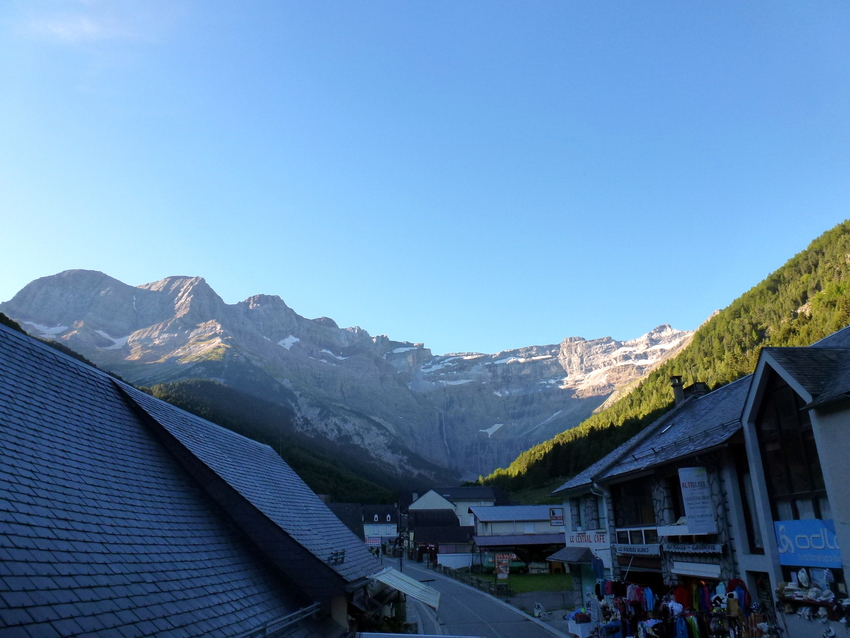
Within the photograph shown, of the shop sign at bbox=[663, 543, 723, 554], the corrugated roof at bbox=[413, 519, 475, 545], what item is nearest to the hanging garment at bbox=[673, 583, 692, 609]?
the shop sign at bbox=[663, 543, 723, 554]

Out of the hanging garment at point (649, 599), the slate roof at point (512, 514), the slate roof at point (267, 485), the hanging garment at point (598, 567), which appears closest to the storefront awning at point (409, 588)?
the slate roof at point (267, 485)

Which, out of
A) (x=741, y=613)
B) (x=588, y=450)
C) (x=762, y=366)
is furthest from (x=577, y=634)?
(x=588, y=450)

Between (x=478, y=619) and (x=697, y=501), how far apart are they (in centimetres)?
1738

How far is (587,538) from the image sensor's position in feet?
83.9

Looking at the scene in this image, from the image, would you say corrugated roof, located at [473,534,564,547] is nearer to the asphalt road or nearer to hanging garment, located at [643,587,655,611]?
the asphalt road

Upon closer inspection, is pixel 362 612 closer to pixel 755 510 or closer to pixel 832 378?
pixel 755 510

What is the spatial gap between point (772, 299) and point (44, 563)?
10567 cm

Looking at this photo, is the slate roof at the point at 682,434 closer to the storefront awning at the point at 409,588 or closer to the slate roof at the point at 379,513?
the storefront awning at the point at 409,588

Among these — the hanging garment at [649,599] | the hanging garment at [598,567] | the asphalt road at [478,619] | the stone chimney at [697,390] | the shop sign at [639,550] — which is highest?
the stone chimney at [697,390]

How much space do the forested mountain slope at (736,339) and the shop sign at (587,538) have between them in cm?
4646

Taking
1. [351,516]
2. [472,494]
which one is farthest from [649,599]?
[472,494]

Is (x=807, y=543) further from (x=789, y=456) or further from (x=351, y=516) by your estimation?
(x=351, y=516)

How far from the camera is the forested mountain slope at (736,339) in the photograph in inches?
2768

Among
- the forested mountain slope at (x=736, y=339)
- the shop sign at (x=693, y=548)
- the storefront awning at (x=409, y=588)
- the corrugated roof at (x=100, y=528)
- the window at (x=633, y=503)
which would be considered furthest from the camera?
the forested mountain slope at (x=736, y=339)
